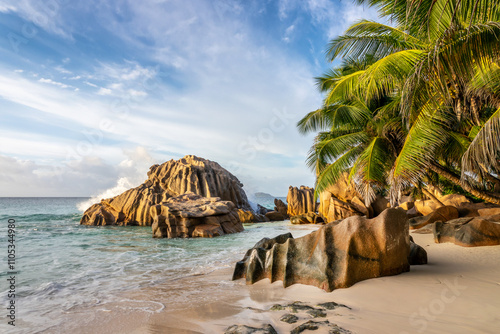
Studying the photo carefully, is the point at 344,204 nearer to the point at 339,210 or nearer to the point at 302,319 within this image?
the point at 339,210

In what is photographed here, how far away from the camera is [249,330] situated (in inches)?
117

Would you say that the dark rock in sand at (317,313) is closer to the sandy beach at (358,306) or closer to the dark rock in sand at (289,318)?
the sandy beach at (358,306)

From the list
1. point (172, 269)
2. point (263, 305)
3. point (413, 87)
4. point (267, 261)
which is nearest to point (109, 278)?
point (172, 269)

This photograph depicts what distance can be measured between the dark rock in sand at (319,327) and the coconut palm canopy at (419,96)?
11.8 feet

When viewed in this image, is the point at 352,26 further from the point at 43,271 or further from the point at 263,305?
the point at 43,271

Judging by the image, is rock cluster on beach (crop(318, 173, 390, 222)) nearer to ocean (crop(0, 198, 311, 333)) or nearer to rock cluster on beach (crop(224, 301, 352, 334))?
ocean (crop(0, 198, 311, 333))

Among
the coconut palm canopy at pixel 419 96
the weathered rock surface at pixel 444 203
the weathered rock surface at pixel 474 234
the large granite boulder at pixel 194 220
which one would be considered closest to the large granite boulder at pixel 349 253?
the coconut palm canopy at pixel 419 96


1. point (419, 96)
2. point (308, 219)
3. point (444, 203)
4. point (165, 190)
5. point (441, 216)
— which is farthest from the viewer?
point (165, 190)

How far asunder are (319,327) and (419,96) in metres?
5.38

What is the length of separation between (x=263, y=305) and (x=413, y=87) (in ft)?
15.6

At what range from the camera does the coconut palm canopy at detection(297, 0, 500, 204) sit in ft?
16.4

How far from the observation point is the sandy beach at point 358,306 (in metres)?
3.01

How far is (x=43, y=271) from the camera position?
758cm

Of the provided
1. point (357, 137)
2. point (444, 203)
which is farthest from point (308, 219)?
point (357, 137)
